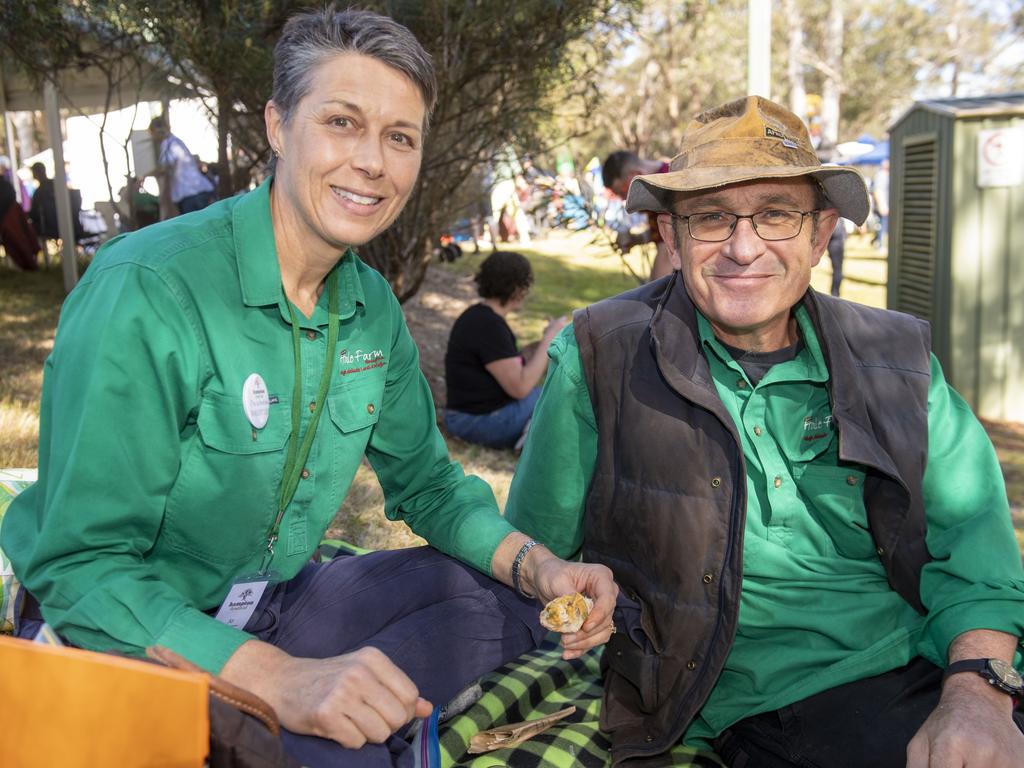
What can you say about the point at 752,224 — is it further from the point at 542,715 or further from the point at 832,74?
the point at 832,74

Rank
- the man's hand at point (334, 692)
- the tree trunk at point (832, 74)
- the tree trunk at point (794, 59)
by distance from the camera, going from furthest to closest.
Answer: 1. the tree trunk at point (832, 74)
2. the tree trunk at point (794, 59)
3. the man's hand at point (334, 692)

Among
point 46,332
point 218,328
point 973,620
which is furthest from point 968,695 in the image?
point 46,332

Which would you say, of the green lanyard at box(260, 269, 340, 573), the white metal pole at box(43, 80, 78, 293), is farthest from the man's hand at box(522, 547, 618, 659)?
the white metal pole at box(43, 80, 78, 293)

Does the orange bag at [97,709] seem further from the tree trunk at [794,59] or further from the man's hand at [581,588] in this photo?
the tree trunk at [794,59]

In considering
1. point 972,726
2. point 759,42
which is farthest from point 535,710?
point 759,42

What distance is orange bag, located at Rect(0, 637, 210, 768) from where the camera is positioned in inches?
57.9

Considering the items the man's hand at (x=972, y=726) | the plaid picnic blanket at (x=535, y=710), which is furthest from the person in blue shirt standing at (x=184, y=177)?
the man's hand at (x=972, y=726)

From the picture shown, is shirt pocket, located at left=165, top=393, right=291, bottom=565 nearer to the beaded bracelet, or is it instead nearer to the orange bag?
the beaded bracelet

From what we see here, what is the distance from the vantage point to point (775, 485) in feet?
8.39

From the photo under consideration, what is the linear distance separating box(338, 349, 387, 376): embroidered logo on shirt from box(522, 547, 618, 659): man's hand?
0.64 metres

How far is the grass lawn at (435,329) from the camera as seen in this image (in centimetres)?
497

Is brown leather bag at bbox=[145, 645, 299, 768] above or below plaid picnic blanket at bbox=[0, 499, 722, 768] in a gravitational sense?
above

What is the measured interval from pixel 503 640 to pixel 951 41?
158 feet

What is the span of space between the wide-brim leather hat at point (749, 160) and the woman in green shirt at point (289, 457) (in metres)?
0.67
